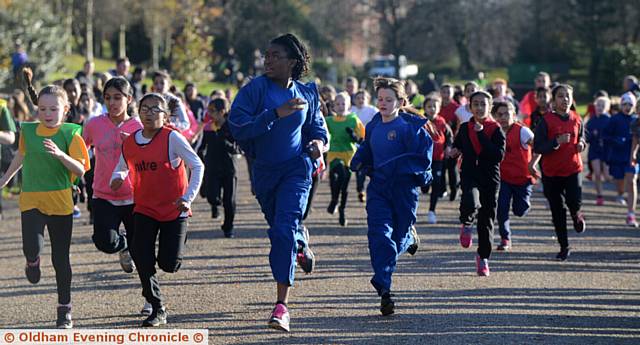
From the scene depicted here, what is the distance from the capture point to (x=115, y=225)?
874cm

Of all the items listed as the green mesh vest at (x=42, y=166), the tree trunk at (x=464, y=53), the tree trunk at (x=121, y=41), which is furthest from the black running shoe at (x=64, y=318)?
the tree trunk at (x=464, y=53)

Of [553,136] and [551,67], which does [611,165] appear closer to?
[553,136]

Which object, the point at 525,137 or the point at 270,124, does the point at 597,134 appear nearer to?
the point at 525,137

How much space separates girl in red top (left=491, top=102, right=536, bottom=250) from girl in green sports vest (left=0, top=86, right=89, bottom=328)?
5.01 metres

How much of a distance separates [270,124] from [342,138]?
6357mm

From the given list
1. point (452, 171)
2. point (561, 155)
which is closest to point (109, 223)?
point (561, 155)

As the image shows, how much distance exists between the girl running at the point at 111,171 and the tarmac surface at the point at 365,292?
580 millimetres

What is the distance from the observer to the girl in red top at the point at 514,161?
11227mm

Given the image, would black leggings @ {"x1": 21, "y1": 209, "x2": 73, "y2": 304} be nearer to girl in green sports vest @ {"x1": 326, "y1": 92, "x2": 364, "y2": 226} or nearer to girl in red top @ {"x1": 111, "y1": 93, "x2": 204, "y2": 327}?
girl in red top @ {"x1": 111, "y1": 93, "x2": 204, "y2": 327}

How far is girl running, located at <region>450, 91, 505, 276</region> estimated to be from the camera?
33.2 ft

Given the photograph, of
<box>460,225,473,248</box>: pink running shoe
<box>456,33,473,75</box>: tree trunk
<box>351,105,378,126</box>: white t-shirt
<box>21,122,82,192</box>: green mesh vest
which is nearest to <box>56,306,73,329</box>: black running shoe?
<box>21,122,82,192</box>: green mesh vest

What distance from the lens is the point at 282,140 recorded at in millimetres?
7750

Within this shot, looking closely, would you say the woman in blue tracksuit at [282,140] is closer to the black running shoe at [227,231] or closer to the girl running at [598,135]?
the black running shoe at [227,231]

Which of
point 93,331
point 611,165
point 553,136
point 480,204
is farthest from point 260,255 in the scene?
point 611,165
